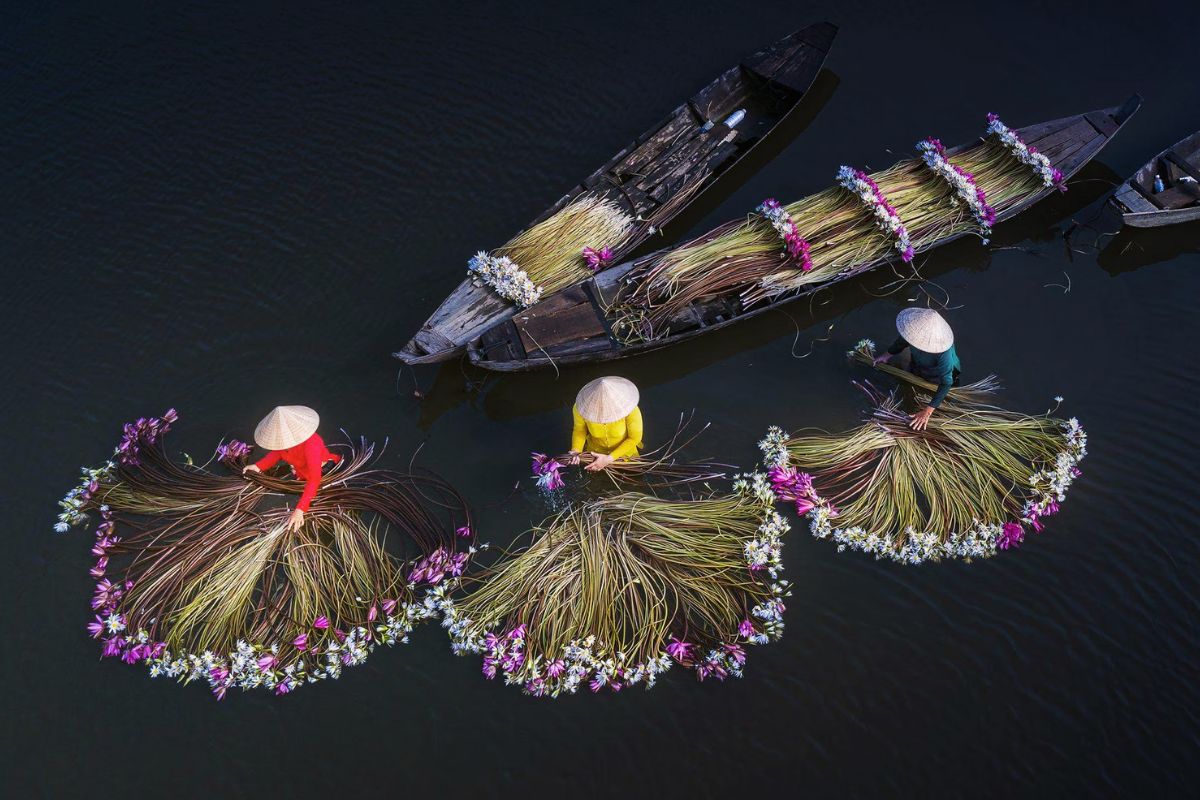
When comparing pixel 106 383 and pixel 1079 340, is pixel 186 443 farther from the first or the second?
pixel 1079 340

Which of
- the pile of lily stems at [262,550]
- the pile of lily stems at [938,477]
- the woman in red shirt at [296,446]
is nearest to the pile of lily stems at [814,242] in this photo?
the pile of lily stems at [938,477]

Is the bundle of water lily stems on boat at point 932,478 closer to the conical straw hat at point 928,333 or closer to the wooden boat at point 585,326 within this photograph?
the conical straw hat at point 928,333

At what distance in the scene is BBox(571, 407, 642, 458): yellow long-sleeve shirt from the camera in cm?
515

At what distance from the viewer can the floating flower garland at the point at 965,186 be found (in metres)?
6.29

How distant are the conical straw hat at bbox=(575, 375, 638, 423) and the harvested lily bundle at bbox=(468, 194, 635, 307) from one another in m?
1.32

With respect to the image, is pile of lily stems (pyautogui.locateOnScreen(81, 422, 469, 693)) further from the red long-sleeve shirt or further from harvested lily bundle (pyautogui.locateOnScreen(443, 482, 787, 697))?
harvested lily bundle (pyautogui.locateOnScreen(443, 482, 787, 697))

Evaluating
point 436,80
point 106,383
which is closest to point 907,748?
point 106,383

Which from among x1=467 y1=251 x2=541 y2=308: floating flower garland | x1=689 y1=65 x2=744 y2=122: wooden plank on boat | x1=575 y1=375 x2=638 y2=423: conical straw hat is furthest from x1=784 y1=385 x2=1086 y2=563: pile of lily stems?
x1=689 y1=65 x2=744 y2=122: wooden plank on boat

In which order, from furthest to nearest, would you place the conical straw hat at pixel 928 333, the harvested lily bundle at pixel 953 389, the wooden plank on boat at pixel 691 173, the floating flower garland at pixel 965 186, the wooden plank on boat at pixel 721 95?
the wooden plank on boat at pixel 721 95
the wooden plank on boat at pixel 691 173
the floating flower garland at pixel 965 186
the harvested lily bundle at pixel 953 389
the conical straw hat at pixel 928 333

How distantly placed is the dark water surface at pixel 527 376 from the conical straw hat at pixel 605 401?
111cm

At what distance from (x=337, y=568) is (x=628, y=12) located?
6231 millimetres

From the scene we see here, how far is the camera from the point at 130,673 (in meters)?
5.11

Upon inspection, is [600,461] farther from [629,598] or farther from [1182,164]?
[1182,164]

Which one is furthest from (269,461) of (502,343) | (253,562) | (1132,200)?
(1132,200)
